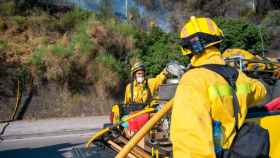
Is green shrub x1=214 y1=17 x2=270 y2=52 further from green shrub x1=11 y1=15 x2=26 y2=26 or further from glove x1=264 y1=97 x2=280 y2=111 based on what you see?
glove x1=264 y1=97 x2=280 y2=111

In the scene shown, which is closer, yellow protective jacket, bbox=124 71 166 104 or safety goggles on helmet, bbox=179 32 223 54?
safety goggles on helmet, bbox=179 32 223 54

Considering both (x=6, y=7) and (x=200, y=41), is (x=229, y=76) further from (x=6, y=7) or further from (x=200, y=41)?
(x=6, y=7)

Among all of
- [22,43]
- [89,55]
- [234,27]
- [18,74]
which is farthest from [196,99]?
[234,27]

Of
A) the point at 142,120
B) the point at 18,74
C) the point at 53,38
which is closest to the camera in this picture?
the point at 142,120

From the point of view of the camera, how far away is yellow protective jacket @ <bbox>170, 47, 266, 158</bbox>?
198 centimetres

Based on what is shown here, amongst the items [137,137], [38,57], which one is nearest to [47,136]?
[38,57]

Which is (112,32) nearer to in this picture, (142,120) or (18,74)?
(18,74)

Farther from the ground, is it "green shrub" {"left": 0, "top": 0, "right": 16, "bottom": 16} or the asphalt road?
"green shrub" {"left": 0, "top": 0, "right": 16, "bottom": 16}

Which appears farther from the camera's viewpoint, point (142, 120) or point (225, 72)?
point (142, 120)

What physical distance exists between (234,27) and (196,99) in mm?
18413

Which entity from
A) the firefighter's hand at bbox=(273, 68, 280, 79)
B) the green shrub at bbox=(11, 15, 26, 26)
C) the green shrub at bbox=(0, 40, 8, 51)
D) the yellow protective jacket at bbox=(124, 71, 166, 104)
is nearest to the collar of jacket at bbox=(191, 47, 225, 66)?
the firefighter's hand at bbox=(273, 68, 280, 79)

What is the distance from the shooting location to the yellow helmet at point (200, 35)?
2289 millimetres

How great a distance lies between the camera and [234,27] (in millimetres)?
19609

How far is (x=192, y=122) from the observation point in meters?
2.00
